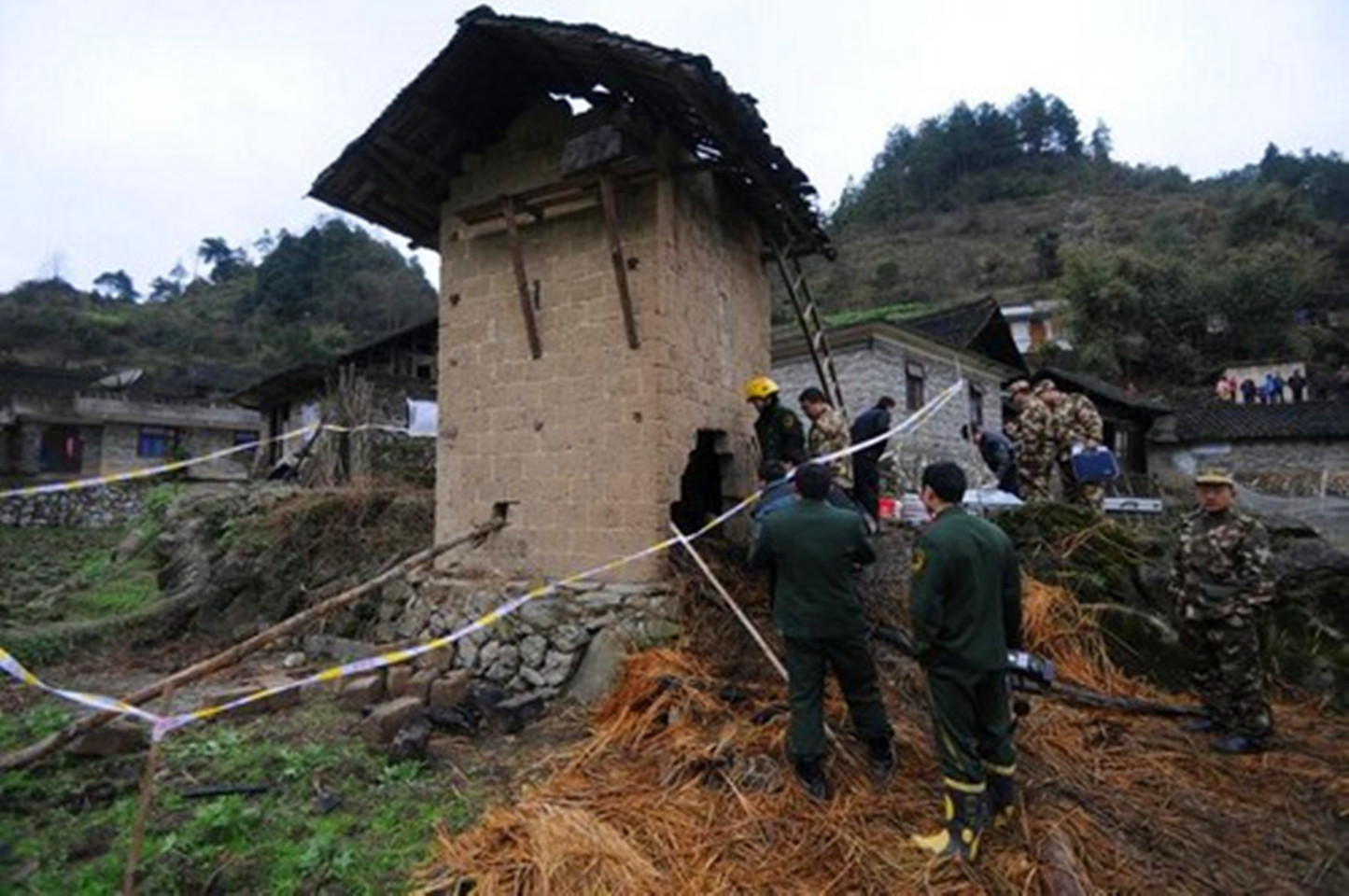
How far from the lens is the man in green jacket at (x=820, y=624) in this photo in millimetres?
3885

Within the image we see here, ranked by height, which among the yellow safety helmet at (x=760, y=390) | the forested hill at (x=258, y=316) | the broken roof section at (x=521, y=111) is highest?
the forested hill at (x=258, y=316)

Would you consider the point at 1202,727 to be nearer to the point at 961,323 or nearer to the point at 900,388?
the point at 900,388

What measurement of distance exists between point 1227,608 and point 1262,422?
24626 mm

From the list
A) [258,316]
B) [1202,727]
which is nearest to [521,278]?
[1202,727]

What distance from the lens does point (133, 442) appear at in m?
27.9

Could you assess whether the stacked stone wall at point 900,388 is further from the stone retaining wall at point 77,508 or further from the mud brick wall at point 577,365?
the stone retaining wall at point 77,508

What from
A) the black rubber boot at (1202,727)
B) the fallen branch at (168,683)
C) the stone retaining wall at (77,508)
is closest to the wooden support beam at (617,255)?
the fallen branch at (168,683)

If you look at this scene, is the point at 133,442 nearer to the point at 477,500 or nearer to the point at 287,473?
the point at 287,473

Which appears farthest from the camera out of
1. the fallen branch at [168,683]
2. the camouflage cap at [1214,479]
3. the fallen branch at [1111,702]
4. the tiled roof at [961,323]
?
the tiled roof at [961,323]

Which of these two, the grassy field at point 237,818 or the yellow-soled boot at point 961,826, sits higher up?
the yellow-soled boot at point 961,826

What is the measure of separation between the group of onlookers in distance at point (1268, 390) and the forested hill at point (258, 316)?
41810 mm

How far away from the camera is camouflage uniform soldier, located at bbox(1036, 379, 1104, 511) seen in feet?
27.8

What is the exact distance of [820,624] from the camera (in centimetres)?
388

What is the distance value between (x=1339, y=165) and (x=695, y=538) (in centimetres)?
7580
